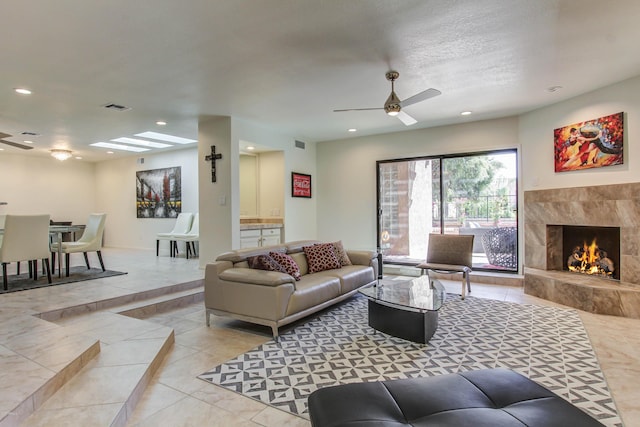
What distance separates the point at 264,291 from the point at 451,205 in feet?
14.2

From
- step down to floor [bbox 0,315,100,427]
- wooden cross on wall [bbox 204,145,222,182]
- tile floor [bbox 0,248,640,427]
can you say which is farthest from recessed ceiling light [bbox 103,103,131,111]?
step down to floor [bbox 0,315,100,427]

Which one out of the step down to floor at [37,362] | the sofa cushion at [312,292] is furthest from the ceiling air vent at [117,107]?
the sofa cushion at [312,292]

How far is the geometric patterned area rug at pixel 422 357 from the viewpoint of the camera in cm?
239

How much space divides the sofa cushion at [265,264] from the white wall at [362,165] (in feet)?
12.1

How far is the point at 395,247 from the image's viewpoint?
7043mm

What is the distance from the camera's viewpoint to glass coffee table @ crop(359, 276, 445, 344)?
3156 millimetres

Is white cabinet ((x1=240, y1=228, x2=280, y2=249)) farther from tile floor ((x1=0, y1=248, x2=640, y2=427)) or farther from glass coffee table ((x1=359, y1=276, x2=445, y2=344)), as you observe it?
glass coffee table ((x1=359, y1=276, x2=445, y2=344))

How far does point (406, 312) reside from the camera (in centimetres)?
326

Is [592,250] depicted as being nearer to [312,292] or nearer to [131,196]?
[312,292]

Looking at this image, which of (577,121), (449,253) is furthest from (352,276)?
(577,121)

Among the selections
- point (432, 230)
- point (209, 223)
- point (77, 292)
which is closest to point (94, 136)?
point (209, 223)

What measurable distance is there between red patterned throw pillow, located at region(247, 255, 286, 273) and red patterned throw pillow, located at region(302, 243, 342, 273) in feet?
2.63

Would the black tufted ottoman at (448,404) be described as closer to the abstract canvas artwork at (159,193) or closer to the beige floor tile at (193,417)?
the beige floor tile at (193,417)

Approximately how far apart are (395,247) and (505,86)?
3618mm
